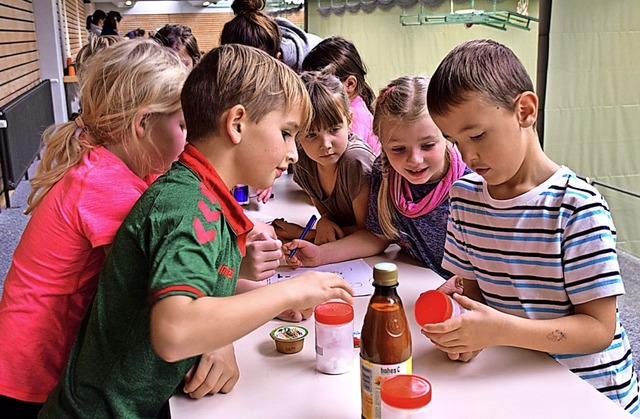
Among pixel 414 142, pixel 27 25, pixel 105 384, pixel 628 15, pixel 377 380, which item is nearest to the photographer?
pixel 377 380

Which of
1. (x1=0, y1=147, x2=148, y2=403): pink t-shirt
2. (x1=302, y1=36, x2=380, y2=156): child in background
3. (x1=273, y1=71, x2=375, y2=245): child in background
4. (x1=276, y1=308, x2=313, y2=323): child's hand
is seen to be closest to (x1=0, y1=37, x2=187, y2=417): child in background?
(x1=0, y1=147, x2=148, y2=403): pink t-shirt

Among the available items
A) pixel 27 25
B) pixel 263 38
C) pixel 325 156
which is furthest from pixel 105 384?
pixel 27 25

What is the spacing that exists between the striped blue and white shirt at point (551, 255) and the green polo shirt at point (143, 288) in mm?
546

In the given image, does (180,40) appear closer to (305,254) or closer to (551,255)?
(305,254)

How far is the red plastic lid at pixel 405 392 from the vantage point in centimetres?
84

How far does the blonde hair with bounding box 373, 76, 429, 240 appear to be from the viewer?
64.9 inches

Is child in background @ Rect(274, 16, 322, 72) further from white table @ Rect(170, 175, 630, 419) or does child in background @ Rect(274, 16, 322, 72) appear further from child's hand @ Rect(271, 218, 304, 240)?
white table @ Rect(170, 175, 630, 419)

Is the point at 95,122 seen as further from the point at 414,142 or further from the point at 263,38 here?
the point at 263,38

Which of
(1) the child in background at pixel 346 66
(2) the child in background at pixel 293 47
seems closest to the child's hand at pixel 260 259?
(1) the child in background at pixel 346 66

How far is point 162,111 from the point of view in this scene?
1.43m

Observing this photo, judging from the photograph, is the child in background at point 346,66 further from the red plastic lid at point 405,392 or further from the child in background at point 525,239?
the red plastic lid at point 405,392

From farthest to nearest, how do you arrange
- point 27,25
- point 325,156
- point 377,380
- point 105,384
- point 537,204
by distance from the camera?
point 27,25 < point 325,156 < point 537,204 < point 105,384 < point 377,380

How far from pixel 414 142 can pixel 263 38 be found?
1373 millimetres

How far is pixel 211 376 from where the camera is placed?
1.10 metres
